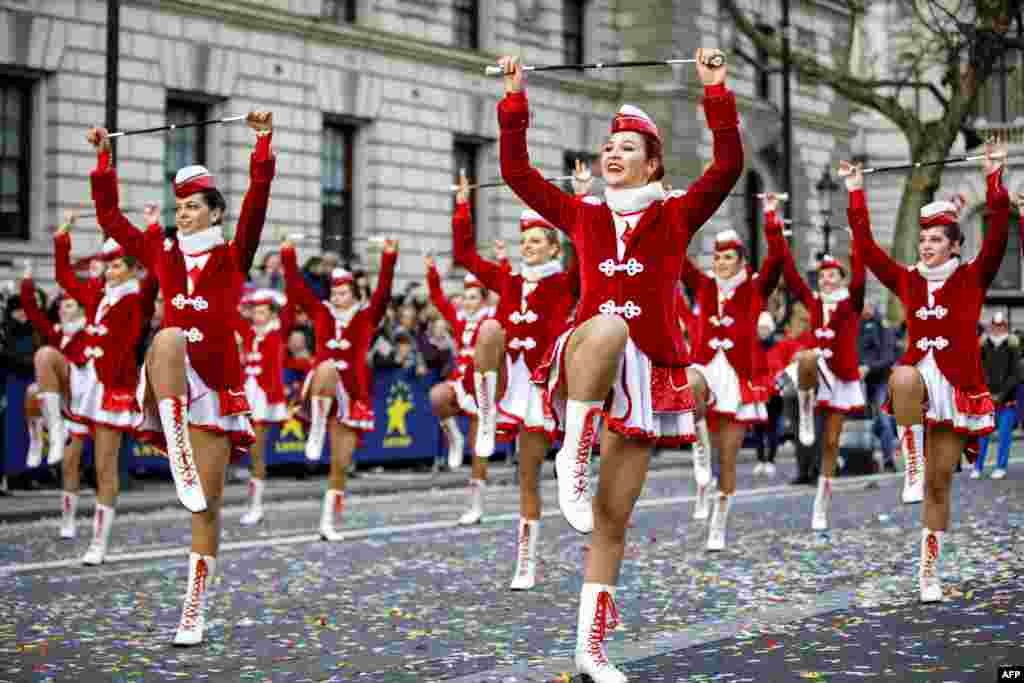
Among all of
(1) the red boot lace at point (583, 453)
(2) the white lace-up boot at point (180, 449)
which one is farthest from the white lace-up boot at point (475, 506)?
(1) the red boot lace at point (583, 453)

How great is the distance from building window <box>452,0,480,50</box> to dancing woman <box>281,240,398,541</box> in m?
20.7

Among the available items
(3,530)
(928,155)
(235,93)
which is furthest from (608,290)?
(928,155)

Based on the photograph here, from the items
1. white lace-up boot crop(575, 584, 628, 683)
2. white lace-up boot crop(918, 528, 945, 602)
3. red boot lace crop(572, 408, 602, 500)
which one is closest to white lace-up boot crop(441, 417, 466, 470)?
white lace-up boot crop(918, 528, 945, 602)

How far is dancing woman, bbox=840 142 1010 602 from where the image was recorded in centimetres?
1002

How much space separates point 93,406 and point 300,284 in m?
1.94

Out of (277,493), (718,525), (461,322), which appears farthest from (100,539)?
(277,493)

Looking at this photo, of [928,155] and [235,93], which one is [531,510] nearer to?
[235,93]

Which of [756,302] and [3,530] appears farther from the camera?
[3,530]

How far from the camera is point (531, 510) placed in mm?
11141

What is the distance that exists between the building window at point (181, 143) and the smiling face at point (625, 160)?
21.7 metres

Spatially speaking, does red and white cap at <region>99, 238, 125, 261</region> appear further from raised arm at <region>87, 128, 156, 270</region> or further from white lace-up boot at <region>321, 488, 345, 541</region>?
raised arm at <region>87, 128, 156, 270</region>

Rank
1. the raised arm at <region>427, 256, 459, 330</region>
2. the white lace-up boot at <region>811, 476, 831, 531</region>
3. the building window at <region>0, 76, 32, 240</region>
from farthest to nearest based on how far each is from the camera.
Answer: the building window at <region>0, 76, 32, 240</region>, the raised arm at <region>427, 256, 459, 330</region>, the white lace-up boot at <region>811, 476, 831, 531</region>

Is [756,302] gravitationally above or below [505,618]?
above

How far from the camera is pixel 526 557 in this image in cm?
1104
